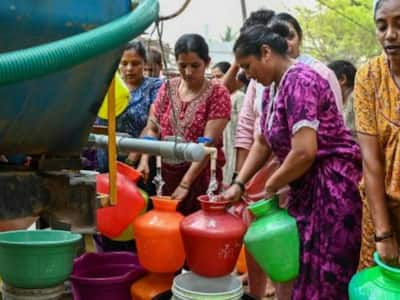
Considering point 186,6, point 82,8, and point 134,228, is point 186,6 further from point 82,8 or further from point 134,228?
point 134,228

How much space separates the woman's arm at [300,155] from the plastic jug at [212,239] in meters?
0.27

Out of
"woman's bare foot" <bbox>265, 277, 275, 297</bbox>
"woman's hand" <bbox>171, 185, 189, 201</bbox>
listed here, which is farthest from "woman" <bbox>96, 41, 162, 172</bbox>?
"woman's bare foot" <bbox>265, 277, 275, 297</bbox>

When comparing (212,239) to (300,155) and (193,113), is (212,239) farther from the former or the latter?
(193,113)

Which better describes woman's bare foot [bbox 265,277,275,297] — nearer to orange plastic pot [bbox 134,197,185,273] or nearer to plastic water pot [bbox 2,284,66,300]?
orange plastic pot [bbox 134,197,185,273]

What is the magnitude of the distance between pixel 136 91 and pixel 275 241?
5.27 feet

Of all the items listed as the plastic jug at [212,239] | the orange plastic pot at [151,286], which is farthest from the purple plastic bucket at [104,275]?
the plastic jug at [212,239]

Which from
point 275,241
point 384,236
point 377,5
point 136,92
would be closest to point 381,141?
point 384,236

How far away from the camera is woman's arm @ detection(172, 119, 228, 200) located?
2861 millimetres

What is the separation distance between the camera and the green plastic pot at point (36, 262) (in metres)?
1.90

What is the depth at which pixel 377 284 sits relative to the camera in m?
1.73

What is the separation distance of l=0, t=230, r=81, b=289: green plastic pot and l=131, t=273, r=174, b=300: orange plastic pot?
0.49 meters

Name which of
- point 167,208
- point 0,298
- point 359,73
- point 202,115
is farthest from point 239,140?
point 0,298

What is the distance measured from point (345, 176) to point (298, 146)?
234mm

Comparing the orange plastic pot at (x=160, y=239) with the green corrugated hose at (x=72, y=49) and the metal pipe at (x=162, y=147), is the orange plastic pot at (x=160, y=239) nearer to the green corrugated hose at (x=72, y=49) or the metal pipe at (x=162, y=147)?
the metal pipe at (x=162, y=147)
